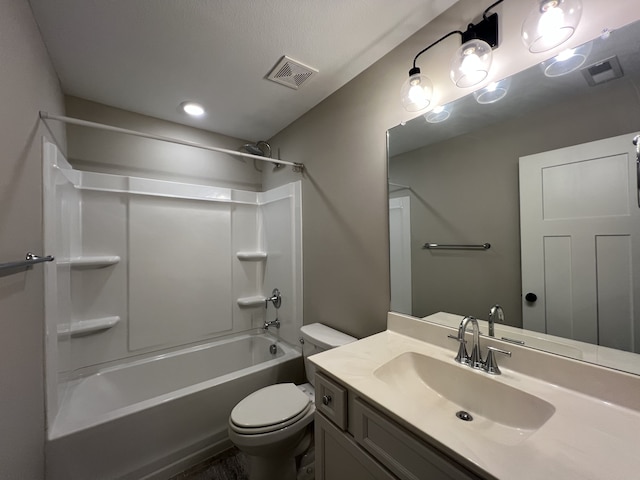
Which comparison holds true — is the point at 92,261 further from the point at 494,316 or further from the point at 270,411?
the point at 494,316

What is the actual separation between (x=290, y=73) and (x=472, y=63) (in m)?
1.02

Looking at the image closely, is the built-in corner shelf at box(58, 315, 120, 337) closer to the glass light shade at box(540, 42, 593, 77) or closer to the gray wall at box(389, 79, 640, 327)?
the gray wall at box(389, 79, 640, 327)

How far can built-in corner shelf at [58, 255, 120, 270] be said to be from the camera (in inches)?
67.0

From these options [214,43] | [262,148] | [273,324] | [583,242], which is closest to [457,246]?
[583,242]

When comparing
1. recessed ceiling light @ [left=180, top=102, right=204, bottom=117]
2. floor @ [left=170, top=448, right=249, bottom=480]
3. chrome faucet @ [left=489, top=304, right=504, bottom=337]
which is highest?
recessed ceiling light @ [left=180, top=102, right=204, bottom=117]

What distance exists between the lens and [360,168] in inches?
61.1

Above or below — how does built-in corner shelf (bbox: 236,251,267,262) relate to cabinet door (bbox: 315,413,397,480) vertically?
above

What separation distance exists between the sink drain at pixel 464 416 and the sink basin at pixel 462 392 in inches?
0.6

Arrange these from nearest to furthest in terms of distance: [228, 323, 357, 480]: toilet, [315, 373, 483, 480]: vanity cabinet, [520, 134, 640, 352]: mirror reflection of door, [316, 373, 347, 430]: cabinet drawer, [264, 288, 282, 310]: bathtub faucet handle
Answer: [315, 373, 483, 480]: vanity cabinet < [520, 134, 640, 352]: mirror reflection of door < [316, 373, 347, 430]: cabinet drawer < [228, 323, 357, 480]: toilet < [264, 288, 282, 310]: bathtub faucet handle

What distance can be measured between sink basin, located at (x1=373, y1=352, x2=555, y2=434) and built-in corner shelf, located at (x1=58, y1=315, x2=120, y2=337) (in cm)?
200

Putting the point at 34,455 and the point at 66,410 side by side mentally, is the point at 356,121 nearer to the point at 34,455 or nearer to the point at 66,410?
the point at 34,455

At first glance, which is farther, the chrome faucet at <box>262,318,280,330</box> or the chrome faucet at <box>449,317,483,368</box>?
the chrome faucet at <box>262,318,280,330</box>

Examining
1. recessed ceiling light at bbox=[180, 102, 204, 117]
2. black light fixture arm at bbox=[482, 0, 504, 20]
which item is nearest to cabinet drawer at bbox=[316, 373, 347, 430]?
black light fixture arm at bbox=[482, 0, 504, 20]

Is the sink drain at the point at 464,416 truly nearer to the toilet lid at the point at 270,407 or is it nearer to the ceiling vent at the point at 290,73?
the toilet lid at the point at 270,407
